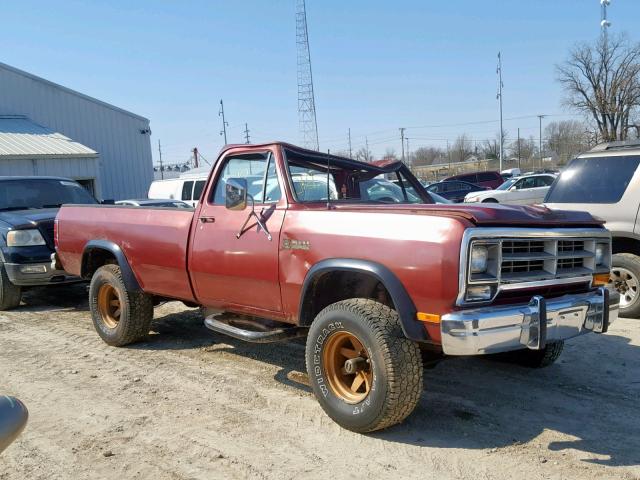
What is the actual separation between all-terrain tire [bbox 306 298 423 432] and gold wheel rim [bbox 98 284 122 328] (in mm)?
3233

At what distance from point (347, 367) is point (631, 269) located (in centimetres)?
437

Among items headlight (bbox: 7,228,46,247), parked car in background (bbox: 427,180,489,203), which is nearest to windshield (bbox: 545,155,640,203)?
headlight (bbox: 7,228,46,247)

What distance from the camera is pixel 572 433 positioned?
3.80 m

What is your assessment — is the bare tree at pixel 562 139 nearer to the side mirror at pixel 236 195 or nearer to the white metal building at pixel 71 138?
the white metal building at pixel 71 138

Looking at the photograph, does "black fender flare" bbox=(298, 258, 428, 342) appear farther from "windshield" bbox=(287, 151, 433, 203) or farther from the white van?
the white van

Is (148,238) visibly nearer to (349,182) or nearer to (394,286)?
(349,182)

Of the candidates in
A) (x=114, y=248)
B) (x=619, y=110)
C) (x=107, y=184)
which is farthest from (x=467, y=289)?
(x=619, y=110)

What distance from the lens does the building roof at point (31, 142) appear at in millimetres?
20578

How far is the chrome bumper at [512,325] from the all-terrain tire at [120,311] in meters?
3.68

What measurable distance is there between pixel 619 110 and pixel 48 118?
45606 millimetres

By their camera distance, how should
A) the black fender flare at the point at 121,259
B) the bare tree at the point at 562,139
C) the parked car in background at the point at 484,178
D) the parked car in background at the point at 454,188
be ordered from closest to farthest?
the black fender flare at the point at 121,259
the parked car in background at the point at 454,188
the parked car in background at the point at 484,178
the bare tree at the point at 562,139

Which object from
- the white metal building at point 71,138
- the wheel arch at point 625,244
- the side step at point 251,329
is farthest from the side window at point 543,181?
the side step at point 251,329

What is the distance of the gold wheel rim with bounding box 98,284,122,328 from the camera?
625 cm

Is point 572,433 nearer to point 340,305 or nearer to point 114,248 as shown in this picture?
point 340,305
